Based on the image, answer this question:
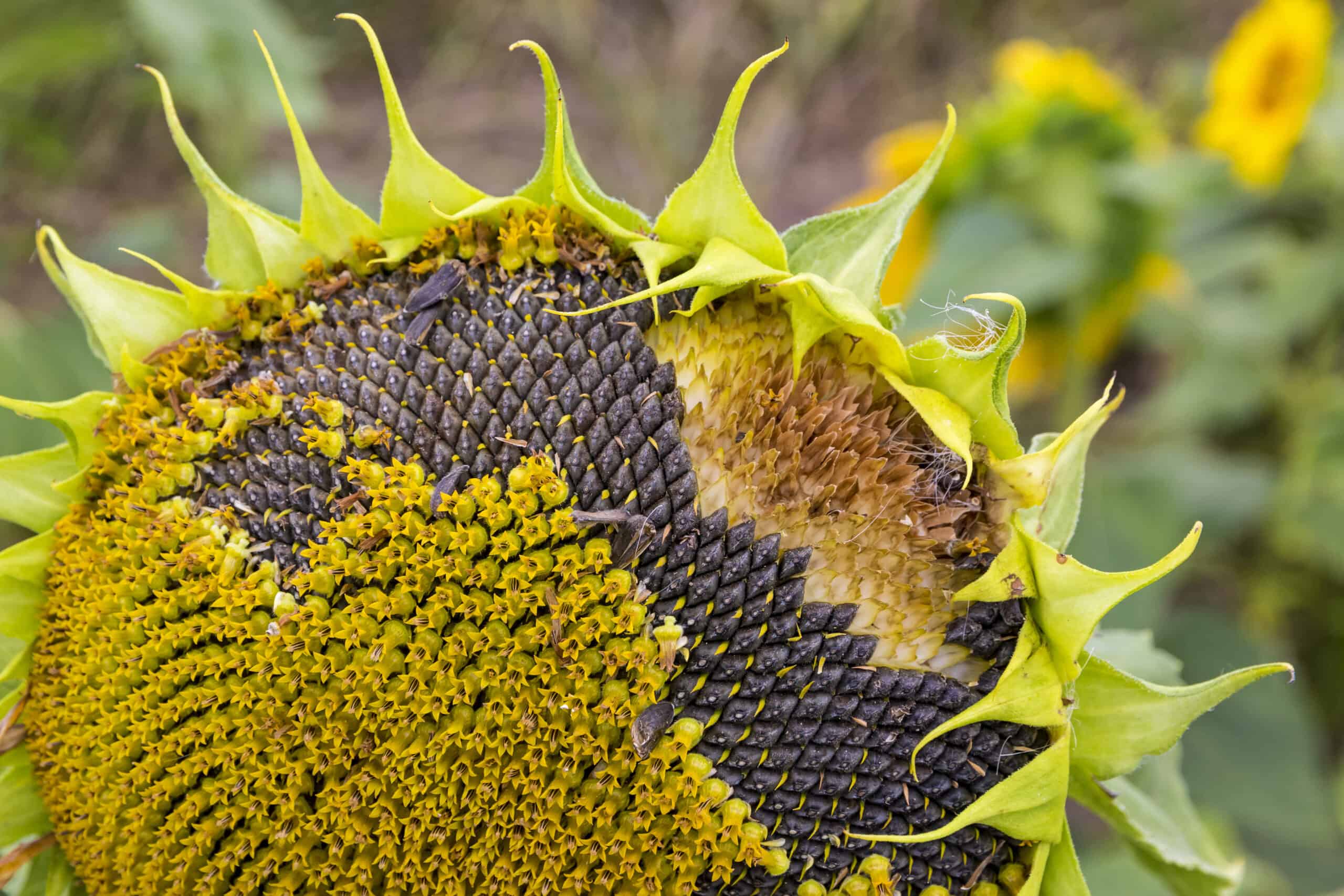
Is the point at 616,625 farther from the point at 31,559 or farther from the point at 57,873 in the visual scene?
the point at 57,873

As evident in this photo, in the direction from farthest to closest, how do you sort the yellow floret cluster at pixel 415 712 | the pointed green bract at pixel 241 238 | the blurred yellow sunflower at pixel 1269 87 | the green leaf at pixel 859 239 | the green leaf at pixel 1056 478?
1. the blurred yellow sunflower at pixel 1269 87
2. the pointed green bract at pixel 241 238
3. the green leaf at pixel 859 239
4. the green leaf at pixel 1056 478
5. the yellow floret cluster at pixel 415 712

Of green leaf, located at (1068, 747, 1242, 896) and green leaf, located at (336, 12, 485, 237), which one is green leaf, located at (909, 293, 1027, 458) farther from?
green leaf, located at (336, 12, 485, 237)

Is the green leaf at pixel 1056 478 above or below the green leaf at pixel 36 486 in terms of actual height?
below

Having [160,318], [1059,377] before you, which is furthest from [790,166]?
[160,318]

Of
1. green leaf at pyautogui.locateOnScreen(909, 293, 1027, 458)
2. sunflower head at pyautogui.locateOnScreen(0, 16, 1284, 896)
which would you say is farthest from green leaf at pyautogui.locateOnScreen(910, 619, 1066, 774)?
green leaf at pyautogui.locateOnScreen(909, 293, 1027, 458)

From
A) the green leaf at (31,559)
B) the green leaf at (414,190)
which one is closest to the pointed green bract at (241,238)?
the green leaf at (414,190)

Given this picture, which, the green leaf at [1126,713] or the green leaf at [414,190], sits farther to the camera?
the green leaf at [414,190]

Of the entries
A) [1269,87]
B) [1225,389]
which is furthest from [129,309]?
[1225,389]

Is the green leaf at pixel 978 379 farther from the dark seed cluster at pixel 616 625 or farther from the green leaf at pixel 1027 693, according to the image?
the green leaf at pixel 1027 693
